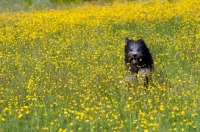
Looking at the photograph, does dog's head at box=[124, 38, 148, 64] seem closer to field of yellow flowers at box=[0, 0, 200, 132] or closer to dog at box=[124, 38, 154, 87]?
dog at box=[124, 38, 154, 87]

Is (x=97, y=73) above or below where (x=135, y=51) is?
below

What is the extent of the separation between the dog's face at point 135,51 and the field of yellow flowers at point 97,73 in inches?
17.1

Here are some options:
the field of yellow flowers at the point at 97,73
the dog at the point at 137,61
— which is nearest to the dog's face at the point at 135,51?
the dog at the point at 137,61

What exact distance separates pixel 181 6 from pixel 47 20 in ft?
15.7

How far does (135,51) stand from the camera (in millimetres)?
8211

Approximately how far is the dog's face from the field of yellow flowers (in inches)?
17.1

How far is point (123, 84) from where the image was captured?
7.64m

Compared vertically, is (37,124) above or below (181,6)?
below

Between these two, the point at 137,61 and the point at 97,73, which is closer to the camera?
the point at 137,61

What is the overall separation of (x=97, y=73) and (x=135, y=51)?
35.1 inches

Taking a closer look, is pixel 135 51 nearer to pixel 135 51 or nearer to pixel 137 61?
pixel 135 51

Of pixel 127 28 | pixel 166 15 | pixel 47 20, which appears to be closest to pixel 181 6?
pixel 166 15

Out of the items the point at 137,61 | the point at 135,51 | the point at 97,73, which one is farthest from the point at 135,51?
the point at 97,73

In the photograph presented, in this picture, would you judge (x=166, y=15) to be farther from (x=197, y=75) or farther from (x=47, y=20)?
(x=197, y=75)
